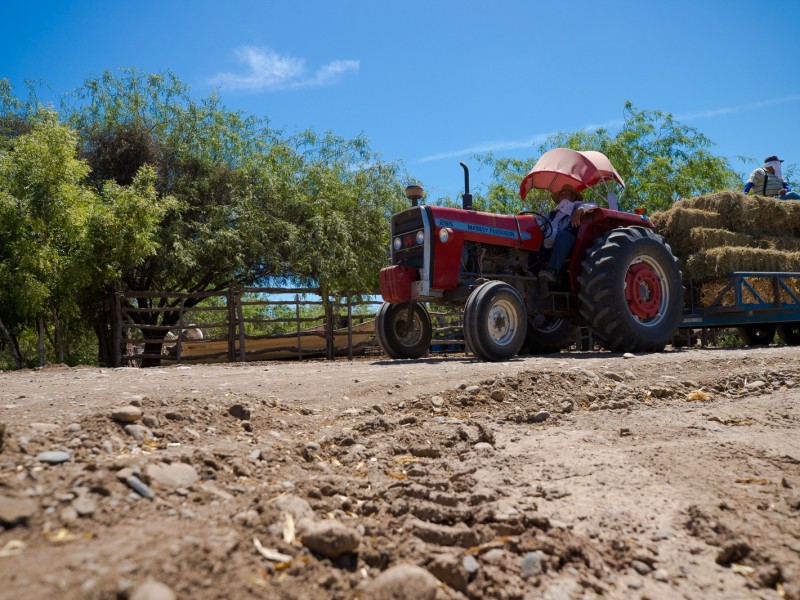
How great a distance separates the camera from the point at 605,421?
453 cm

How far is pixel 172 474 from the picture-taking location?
106 inches

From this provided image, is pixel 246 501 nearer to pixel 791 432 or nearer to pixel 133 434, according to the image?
pixel 133 434

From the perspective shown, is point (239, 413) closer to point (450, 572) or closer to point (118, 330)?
point (450, 572)

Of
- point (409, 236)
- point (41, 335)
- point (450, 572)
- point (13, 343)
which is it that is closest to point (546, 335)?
point (409, 236)

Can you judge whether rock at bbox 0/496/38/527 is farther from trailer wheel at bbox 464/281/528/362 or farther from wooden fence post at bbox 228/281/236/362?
wooden fence post at bbox 228/281/236/362

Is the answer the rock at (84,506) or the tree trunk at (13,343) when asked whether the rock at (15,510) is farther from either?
the tree trunk at (13,343)

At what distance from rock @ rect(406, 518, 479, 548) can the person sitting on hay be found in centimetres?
1199

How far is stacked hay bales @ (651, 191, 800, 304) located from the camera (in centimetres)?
1040

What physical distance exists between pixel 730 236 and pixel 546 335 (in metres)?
3.53

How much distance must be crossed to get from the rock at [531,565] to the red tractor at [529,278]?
5123 millimetres

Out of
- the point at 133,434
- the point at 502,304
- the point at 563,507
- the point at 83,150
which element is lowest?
the point at 563,507

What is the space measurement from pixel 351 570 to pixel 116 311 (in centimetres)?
1315

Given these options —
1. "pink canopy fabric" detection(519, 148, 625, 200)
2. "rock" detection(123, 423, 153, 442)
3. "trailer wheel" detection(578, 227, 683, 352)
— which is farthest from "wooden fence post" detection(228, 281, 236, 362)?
"rock" detection(123, 423, 153, 442)

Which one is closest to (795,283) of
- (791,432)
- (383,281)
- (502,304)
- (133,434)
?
(502,304)
